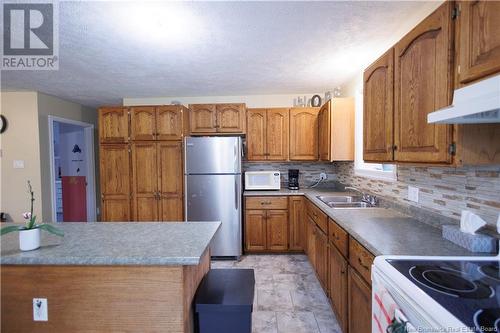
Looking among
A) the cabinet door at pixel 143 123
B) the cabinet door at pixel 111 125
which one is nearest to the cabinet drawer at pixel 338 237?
the cabinet door at pixel 143 123

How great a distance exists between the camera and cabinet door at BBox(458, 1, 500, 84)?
2.87 ft

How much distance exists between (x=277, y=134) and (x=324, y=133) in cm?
→ 71

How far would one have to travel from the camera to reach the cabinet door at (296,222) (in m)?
3.26

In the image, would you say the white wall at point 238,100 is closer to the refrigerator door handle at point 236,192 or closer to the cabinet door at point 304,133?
the cabinet door at point 304,133

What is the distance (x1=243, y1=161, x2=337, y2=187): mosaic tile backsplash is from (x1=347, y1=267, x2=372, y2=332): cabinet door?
230cm

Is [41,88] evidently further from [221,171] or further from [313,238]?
[313,238]

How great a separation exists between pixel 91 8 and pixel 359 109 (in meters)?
2.70

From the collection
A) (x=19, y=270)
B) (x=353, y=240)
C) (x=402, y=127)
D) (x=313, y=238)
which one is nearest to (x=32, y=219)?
(x=19, y=270)

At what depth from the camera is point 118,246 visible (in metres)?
1.26

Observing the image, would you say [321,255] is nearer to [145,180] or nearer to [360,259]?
[360,259]

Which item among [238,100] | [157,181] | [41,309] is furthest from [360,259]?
[238,100]

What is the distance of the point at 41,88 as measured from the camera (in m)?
3.39

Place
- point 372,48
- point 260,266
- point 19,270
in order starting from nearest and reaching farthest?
point 19,270, point 372,48, point 260,266

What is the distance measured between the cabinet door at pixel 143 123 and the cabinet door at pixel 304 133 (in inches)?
79.0
